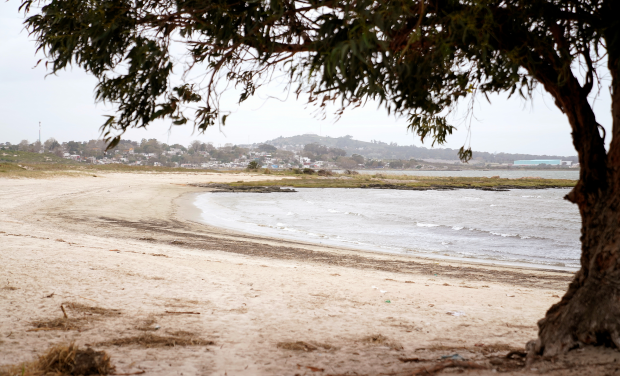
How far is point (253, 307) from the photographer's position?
23.3 ft

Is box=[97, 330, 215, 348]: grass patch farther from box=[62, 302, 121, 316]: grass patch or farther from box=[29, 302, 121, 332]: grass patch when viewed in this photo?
box=[62, 302, 121, 316]: grass patch

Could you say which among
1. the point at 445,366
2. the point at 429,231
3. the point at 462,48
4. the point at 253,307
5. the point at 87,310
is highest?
the point at 462,48

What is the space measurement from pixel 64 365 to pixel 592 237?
5013mm

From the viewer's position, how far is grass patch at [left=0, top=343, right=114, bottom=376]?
13.1 ft

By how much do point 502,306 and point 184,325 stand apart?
5.54m

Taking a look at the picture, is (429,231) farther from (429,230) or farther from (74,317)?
(74,317)

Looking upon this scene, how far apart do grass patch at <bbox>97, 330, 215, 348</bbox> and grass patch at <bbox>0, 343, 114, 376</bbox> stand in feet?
3.20

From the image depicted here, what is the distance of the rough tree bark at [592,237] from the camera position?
4277 millimetres

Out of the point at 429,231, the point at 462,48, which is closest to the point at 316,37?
the point at 462,48

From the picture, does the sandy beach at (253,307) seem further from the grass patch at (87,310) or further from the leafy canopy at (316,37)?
the leafy canopy at (316,37)

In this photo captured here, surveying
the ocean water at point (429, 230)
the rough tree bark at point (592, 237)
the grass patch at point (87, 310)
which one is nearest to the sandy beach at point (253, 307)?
the grass patch at point (87, 310)

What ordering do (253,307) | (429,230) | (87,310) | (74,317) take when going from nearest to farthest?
(74,317) < (87,310) < (253,307) < (429,230)

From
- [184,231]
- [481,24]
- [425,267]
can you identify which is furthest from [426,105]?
[184,231]

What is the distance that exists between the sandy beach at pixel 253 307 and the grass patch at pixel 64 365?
0.30 meters
